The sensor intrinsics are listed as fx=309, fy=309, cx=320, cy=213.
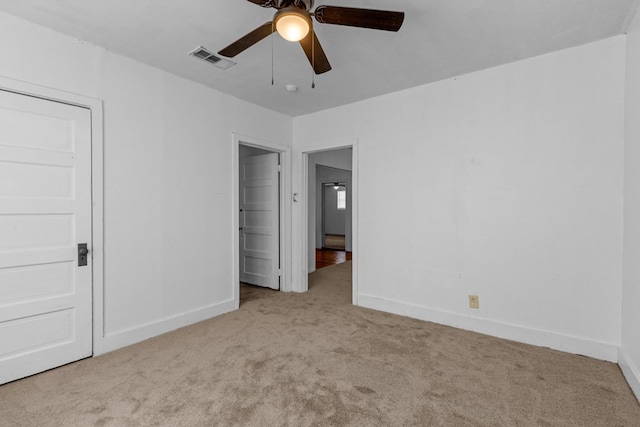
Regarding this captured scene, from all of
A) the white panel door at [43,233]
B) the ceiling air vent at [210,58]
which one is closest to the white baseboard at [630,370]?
the ceiling air vent at [210,58]

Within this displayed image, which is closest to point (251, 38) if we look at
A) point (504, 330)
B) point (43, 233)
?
point (43, 233)

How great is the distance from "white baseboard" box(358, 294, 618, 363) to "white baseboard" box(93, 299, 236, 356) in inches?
68.7

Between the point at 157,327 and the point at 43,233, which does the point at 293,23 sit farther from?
the point at 157,327

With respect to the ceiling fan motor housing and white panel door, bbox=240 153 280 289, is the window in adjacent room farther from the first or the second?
the ceiling fan motor housing

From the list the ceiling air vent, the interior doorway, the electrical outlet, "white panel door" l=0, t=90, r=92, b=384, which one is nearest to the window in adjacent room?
the interior doorway

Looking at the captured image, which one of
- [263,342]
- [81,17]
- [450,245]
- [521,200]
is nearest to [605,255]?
[521,200]

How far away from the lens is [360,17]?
1695mm

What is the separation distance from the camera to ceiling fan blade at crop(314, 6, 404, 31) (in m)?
1.65

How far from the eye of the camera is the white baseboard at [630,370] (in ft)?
6.51

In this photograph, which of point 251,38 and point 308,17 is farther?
point 251,38

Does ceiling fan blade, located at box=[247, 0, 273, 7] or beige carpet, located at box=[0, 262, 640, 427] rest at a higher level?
ceiling fan blade, located at box=[247, 0, 273, 7]

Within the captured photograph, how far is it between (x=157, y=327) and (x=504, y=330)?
3.28 meters

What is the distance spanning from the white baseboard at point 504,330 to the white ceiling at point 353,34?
2.44 metres

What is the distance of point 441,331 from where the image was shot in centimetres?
305
